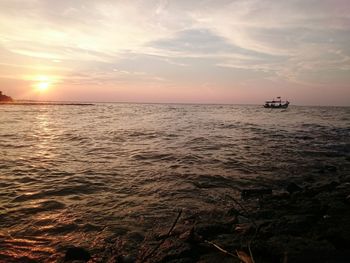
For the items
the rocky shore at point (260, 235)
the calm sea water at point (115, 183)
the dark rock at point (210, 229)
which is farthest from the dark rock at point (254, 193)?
the dark rock at point (210, 229)

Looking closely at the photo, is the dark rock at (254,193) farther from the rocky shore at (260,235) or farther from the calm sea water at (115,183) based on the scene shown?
the calm sea water at (115,183)

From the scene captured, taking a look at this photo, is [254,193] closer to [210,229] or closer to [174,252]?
[210,229]

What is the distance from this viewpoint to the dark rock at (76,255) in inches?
204

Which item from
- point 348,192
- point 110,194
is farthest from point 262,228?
point 110,194

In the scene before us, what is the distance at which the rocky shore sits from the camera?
4809 mm

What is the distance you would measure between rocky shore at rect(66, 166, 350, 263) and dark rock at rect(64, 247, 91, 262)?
8cm

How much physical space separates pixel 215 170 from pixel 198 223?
Answer: 5.83m

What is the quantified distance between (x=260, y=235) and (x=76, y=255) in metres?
3.82

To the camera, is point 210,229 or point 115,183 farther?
point 115,183

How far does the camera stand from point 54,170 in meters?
12.1

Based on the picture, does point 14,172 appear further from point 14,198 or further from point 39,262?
point 39,262

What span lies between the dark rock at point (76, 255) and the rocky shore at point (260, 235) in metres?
0.08

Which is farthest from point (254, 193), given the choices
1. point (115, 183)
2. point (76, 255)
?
point (76, 255)

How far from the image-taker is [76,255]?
5.23 metres
